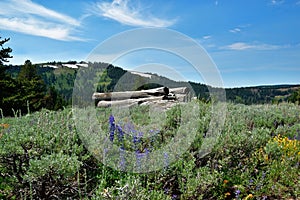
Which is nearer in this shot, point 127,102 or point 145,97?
point 127,102

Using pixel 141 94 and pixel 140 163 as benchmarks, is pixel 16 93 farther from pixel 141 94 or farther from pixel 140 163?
pixel 140 163

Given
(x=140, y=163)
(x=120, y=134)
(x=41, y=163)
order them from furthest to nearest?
(x=120, y=134)
(x=140, y=163)
(x=41, y=163)

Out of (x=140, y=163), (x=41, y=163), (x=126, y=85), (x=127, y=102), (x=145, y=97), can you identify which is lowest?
(x=140, y=163)

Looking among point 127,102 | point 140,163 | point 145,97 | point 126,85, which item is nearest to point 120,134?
point 140,163

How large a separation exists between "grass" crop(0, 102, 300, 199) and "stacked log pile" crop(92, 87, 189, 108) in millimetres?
5083

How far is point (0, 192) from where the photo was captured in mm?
4113

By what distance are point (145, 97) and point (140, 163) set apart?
768cm

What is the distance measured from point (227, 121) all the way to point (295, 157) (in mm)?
1314

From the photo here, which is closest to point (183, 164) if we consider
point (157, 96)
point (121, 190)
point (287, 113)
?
point (121, 190)

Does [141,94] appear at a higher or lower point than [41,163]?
higher

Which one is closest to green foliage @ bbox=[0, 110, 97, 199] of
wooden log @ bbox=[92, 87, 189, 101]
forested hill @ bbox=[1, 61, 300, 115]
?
forested hill @ bbox=[1, 61, 300, 115]

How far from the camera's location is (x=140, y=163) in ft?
13.1

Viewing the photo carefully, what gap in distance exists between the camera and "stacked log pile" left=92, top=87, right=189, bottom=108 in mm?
10555

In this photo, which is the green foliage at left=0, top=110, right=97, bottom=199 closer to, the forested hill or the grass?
the grass
